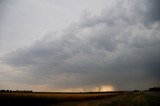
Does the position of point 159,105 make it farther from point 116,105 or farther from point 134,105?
point 116,105

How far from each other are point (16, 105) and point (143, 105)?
89.0 feet

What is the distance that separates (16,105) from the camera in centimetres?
5428

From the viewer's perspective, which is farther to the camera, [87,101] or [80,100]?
[80,100]

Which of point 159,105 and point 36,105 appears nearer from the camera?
point 159,105

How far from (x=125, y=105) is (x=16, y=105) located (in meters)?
23.8

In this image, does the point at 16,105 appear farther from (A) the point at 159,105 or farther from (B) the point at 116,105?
(A) the point at 159,105

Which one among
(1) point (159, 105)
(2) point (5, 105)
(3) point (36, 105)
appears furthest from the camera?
(3) point (36, 105)

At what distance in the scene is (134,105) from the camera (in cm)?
4706

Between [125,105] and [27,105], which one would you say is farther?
[27,105]

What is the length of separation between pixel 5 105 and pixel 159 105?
31.3 meters

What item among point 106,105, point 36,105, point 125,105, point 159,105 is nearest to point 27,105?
point 36,105

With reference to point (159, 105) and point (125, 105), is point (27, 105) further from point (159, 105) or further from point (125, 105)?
point (159, 105)

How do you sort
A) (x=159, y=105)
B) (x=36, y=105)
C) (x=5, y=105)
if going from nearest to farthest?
(x=159, y=105) → (x=5, y=105) → (x=36, y=105)

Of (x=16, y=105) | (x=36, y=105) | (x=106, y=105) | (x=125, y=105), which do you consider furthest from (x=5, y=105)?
(x=125, y=105)
